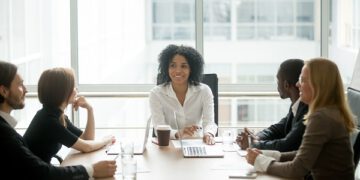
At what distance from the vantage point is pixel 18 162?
2525mm

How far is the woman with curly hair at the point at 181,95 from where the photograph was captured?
→ 4012mm

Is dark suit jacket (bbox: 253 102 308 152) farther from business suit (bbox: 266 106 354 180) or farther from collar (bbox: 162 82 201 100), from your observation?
collar (bbox: 162 82 201 100)

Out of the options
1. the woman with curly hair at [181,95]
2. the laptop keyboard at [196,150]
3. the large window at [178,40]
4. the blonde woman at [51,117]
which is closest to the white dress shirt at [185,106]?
the woman with curly hair at [181,95]

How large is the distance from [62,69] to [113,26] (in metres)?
2.60

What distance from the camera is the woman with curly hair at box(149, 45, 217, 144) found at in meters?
4.01

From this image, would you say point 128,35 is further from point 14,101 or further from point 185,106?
point 14,101

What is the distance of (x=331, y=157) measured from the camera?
2650 millimetres

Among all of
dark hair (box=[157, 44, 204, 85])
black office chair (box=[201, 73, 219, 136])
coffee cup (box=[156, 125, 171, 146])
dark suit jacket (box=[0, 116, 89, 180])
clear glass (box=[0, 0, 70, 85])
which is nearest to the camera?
dark suit jacket (box=[0, 116, 89, 180])

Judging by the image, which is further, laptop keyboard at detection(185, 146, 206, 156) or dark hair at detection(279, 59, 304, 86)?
dark hair at detection(279, 59, 304, 86)

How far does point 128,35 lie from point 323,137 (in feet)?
10.8

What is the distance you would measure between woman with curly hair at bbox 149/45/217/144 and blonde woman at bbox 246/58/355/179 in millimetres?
1318

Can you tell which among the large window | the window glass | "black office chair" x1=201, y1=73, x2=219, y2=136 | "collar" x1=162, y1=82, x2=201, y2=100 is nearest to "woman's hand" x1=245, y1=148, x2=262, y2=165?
"collar" x1=162, y1=82, x2=201, y2=100

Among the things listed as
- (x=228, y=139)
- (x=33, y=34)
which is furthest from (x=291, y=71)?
(x=33, y=34)

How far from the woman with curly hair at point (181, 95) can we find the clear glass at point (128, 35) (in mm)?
1316
